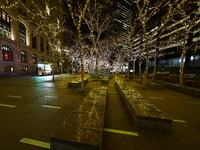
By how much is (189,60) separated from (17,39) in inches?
1915

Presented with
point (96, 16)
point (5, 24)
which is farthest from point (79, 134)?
point (5, 24)

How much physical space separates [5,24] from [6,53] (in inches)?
261

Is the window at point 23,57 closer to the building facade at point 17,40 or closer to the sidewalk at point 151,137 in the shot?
the building facade at point 17,40

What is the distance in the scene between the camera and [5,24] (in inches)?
759

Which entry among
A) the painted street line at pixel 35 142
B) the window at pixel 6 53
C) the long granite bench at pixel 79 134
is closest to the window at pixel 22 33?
the window at pixel 6 53

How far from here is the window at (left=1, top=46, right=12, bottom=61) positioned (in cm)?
1965

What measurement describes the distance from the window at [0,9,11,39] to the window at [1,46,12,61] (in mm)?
2939

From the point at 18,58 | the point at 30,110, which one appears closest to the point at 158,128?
the point at 30,110

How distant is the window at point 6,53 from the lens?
19.7 metres

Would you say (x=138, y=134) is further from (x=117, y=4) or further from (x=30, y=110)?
(x=117, y=4)

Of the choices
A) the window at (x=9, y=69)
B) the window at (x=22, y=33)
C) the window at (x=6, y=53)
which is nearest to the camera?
the window at (x=6, y=53)

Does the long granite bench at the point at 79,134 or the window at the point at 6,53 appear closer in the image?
the long granite bench at the point at 79,134

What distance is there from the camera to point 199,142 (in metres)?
2.28

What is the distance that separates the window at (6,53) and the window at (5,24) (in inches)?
116
